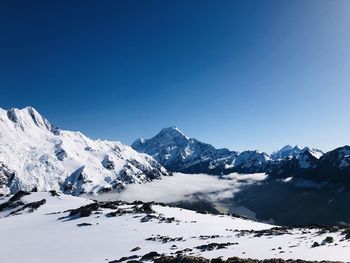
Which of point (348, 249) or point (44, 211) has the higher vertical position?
point (44, 211)

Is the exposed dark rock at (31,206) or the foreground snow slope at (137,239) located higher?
the exposed dark rock at (31,206)

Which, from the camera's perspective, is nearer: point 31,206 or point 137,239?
point 137,239

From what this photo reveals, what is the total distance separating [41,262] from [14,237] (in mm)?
33441

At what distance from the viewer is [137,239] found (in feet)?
253

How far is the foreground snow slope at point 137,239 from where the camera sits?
5112cm

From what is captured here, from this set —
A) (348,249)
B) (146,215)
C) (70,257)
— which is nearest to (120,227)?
(146,215)

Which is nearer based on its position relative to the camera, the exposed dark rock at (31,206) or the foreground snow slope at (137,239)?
the foreground snow slope at (137,239)

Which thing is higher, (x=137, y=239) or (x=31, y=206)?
(x=31, y=206)

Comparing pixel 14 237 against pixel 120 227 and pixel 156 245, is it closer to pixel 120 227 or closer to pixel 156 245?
pixel 120 227

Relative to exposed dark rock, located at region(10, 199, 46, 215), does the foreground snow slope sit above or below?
below

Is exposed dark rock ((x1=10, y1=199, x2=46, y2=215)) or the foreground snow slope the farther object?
exposed dark rock ((x1=10, y1=199, x2=46, y2=215))

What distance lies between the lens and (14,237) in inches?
3580

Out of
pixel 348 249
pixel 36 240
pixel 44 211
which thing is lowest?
pixel 348 249

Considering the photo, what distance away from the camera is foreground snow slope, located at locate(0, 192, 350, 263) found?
51125 mm
